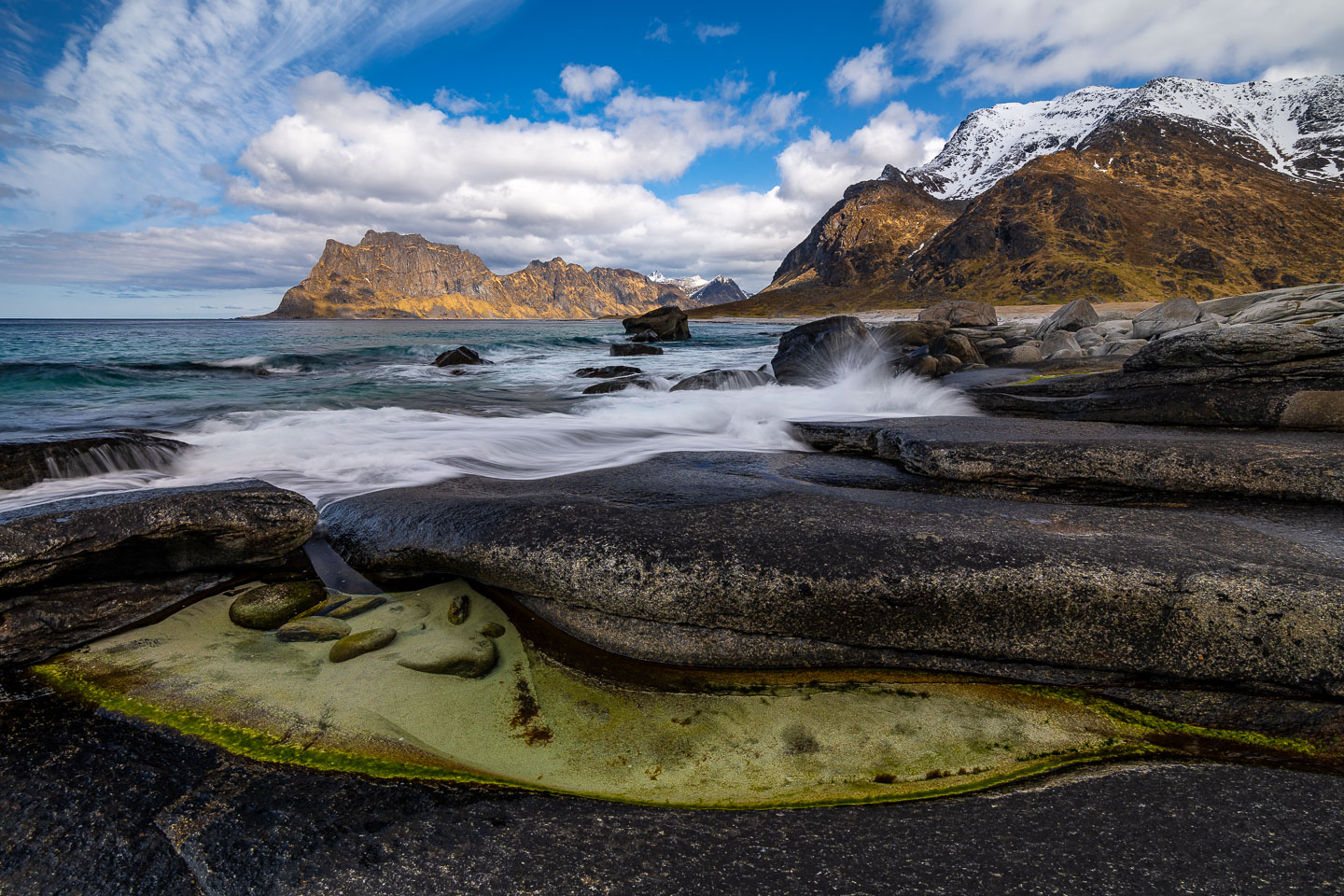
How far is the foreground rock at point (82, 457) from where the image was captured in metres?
6.64

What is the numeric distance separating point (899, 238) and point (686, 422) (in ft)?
645

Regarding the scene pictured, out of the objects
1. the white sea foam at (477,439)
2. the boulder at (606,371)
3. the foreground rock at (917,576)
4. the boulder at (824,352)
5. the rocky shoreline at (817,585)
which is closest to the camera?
Answer: the rocky shoreline at (817,585)

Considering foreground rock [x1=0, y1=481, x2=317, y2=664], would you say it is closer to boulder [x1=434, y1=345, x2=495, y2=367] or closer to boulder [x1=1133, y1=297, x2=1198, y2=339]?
boulder [x1=1133, y1=297, x2=1198, y2=339]

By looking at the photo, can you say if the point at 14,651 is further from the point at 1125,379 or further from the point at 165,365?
the point at 165,365

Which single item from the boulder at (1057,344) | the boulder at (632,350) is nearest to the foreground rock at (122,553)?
the boulder at (1057,344)

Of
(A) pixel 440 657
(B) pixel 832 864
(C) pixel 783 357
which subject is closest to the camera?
(B) pixel 832 864

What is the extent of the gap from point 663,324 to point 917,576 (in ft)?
156

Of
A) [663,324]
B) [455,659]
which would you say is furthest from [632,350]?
[455,659]

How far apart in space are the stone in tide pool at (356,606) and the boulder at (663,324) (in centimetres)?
4573

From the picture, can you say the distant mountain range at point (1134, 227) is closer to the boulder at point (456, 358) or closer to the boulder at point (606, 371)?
the boulder at point (606, 371)

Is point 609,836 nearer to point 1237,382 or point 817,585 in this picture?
point 817,585

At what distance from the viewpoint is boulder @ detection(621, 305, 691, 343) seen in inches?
1940

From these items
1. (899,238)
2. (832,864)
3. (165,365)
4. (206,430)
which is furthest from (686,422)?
(899,238)

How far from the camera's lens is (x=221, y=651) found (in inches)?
136
